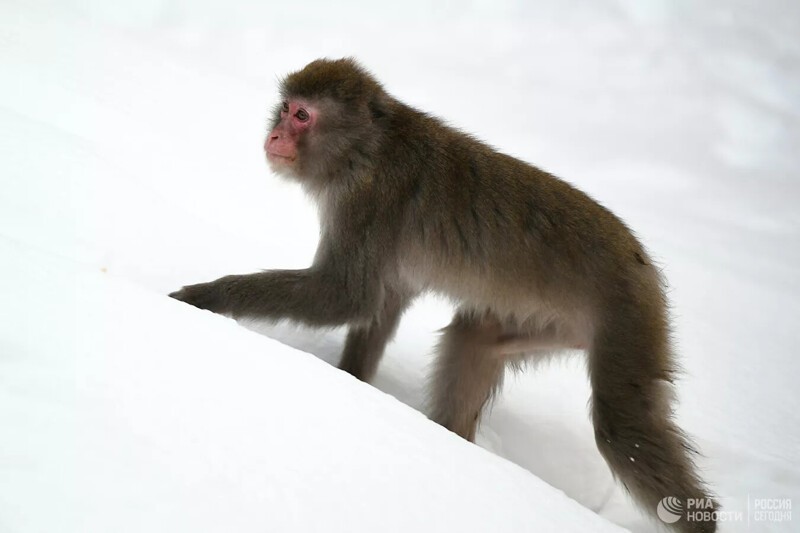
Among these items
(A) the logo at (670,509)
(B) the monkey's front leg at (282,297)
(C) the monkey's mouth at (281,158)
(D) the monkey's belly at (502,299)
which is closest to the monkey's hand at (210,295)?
(B) the monkey's front leg at (282,297)

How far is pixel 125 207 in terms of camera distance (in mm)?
3666

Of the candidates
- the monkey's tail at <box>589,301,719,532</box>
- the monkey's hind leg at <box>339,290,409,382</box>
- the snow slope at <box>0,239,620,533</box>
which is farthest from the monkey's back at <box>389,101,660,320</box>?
the snow slope at <box>0,239,620,533</box>

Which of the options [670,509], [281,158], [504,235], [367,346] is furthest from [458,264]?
[670,509]

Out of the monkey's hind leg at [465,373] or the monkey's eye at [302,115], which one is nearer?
the monkey's eye at [302,115]

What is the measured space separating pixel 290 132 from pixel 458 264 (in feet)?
2.89

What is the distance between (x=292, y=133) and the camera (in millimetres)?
3533

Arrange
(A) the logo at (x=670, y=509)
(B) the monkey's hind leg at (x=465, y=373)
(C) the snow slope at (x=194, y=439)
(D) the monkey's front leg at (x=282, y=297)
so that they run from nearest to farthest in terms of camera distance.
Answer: (C) the snow slope at (x=194, y=439) < (A) the logo at (x=670, y=509) < (D) the monkey's front leg at (x=282, y=297) < (B) the monkey's hind leg at (x=465, y=373)

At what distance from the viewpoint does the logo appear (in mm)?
3012

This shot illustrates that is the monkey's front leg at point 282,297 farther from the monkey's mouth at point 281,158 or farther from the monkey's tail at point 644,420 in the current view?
the monkey's tail at point 644,420

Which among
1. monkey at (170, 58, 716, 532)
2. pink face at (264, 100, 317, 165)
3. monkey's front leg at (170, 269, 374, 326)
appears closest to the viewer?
monkey at (170, 58, 716, 532)

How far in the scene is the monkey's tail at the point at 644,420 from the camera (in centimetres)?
303

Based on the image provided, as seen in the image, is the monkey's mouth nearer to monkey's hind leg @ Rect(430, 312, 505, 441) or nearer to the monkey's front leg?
the monkey's front leg

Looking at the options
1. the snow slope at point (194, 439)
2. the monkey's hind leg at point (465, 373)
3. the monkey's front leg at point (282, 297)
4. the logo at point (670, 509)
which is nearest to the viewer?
the snow slope at point (194, 439)

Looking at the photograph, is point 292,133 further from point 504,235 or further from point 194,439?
point 194,439
